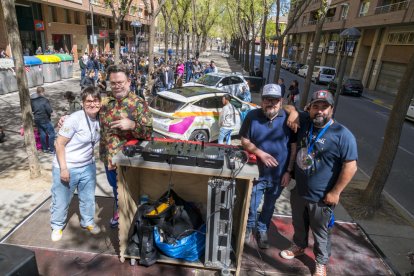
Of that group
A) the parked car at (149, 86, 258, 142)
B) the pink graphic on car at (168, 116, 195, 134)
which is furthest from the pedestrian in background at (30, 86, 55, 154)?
the pink graphic on car at (168, 116, 195, 134)

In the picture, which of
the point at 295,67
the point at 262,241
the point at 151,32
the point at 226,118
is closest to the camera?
the point at 262,241

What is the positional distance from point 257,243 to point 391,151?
9.70ft

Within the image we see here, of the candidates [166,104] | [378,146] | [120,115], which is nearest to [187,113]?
[166,104]

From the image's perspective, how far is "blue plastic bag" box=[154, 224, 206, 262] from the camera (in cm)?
311

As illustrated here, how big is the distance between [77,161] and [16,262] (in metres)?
1.96

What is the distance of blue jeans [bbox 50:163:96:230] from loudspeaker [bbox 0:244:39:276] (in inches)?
73.1

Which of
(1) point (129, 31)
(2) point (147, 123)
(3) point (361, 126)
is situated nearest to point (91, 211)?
(2) point (147, 123)

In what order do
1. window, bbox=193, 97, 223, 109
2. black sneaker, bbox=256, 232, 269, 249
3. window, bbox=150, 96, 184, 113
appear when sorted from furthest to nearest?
window, bbox=193, 97, 223, 109
window, bbox=150, 96, 184, 113
black sneaker, bbox=256, 232, 269, 249

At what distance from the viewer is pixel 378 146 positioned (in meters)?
9.62

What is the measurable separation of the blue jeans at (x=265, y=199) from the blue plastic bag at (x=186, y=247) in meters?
0.75

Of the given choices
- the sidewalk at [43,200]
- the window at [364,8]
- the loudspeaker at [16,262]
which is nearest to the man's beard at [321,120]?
the sidewalk at [43,200]

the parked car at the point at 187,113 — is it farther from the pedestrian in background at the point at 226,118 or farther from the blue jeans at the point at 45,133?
the blue jeans at the point at 45,133

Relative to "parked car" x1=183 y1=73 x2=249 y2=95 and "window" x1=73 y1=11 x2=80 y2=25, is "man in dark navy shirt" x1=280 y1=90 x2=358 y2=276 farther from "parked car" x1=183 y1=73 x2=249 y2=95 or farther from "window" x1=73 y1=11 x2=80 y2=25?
"window" x1=73 y1=11 x2=80 y2=25

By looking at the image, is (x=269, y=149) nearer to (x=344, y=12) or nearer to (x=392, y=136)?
(x=392, y=136)
